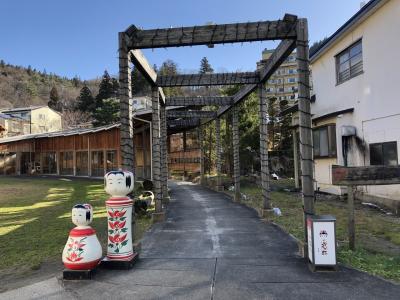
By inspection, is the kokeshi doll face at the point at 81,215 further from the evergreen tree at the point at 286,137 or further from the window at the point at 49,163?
the window at the point at 49,163

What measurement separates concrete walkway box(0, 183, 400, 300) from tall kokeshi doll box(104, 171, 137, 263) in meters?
0.27

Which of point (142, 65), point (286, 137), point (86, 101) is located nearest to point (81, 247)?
point (142, 65)

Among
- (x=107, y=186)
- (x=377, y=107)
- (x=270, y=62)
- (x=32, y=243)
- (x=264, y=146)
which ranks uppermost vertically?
(x=270, y=62)

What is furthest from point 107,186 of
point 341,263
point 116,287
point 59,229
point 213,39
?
point 59,229

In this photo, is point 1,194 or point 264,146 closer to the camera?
point 264,146

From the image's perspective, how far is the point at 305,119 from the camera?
543 cm

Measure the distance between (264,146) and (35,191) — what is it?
44.4 feet

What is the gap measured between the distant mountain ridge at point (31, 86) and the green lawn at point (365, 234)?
66448 mm

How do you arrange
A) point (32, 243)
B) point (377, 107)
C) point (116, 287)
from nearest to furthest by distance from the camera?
point (116, 287) → point (32, 243) → point (377, 107)

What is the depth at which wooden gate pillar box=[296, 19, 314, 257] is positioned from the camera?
5391mm

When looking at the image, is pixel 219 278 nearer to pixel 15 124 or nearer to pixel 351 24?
pixel 351 24

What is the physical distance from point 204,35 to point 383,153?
283 inches

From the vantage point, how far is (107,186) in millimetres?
4836

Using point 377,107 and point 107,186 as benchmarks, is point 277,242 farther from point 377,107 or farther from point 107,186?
point 377,107
